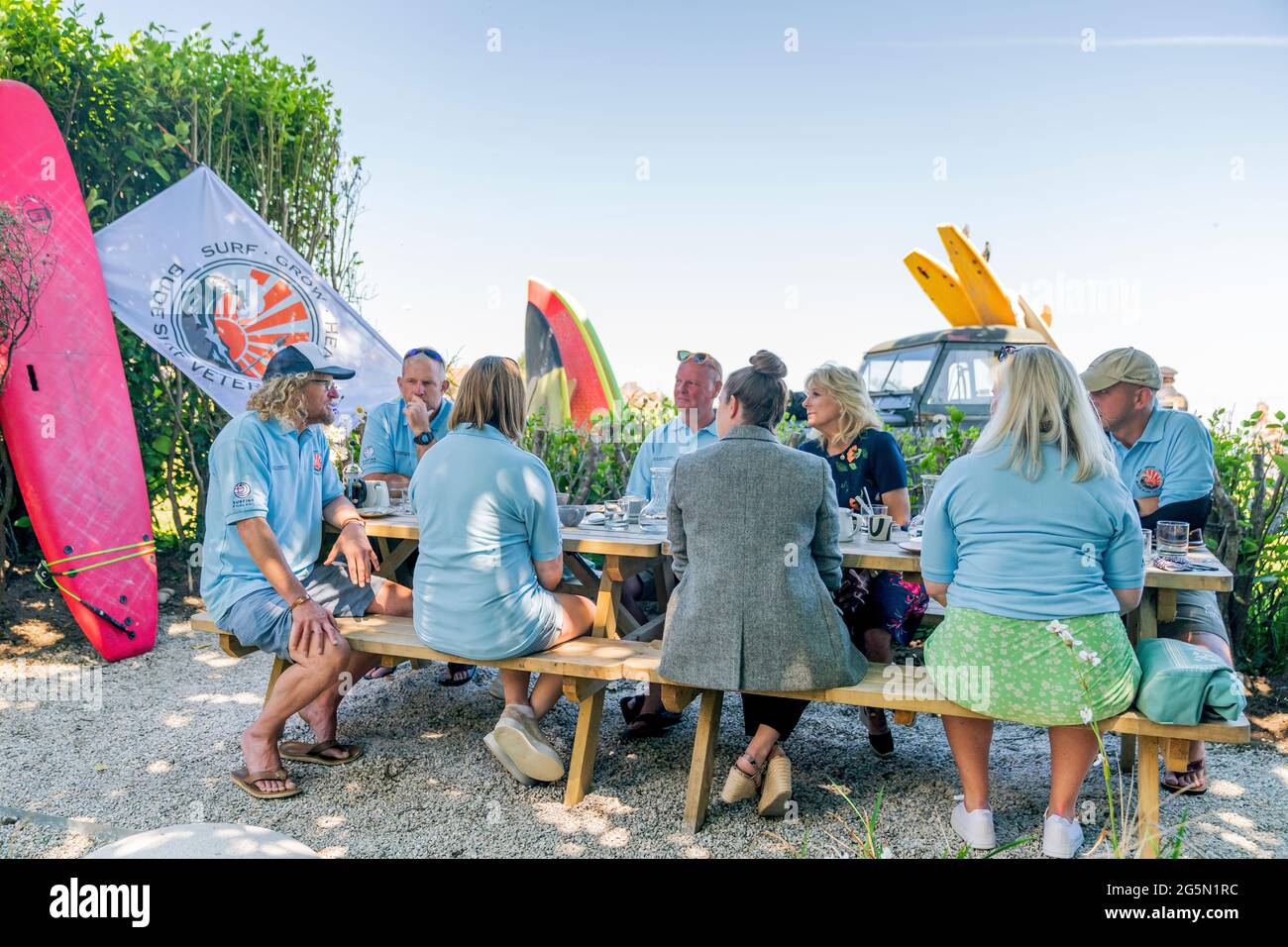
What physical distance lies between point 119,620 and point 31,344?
148 cm

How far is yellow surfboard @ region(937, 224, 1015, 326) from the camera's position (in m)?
10.4

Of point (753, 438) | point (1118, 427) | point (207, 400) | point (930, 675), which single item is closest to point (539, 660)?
point (753, 438)

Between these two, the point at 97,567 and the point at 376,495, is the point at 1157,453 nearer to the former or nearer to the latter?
the point at 376,495

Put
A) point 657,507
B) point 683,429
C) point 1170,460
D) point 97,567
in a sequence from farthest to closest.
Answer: point 97,567
point 683,429
point 657,507
point 1170,460

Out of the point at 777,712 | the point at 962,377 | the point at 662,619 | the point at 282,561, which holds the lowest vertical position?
the point at 777,712

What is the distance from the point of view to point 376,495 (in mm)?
3994

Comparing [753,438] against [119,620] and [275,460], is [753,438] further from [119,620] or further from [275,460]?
[119,620]

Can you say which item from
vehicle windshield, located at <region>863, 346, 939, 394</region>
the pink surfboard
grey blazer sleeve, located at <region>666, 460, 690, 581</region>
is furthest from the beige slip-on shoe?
vehicle windshield, located at <region>863, 346, 939, 394</region>

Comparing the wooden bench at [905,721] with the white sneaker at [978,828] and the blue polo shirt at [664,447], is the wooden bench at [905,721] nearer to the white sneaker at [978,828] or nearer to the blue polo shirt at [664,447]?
the white sneaker at [978,828]

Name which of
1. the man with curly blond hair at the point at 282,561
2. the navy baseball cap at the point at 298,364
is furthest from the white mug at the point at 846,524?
the navy baseball cap at the point at 298,364

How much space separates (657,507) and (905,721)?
4.55 ft

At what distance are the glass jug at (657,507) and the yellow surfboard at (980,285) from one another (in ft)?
25.7

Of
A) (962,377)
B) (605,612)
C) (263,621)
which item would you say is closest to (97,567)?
(263,621)
